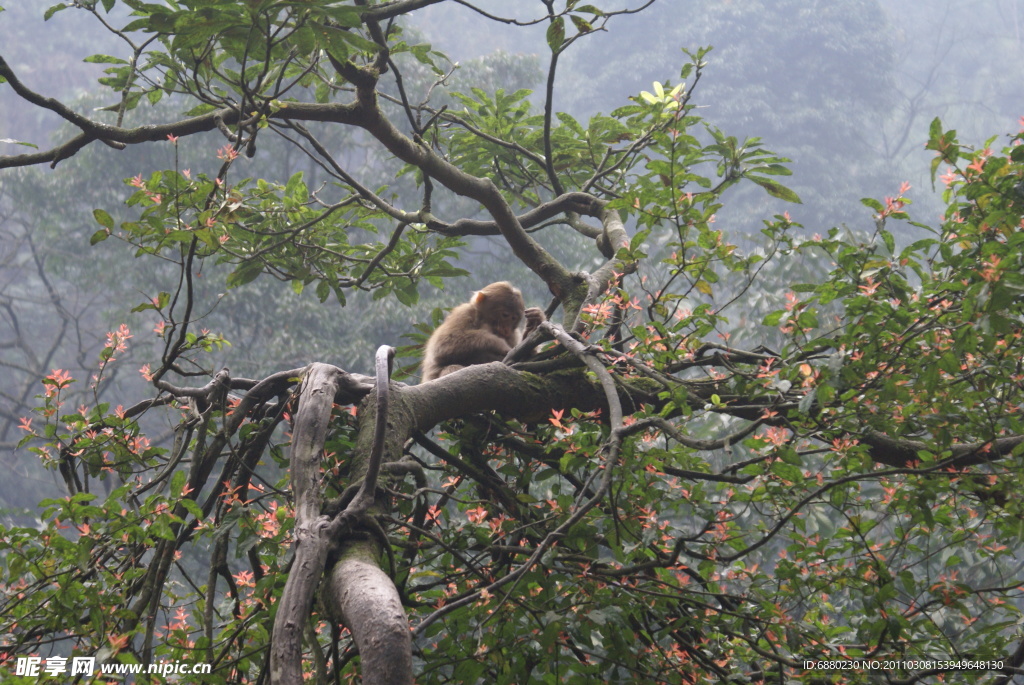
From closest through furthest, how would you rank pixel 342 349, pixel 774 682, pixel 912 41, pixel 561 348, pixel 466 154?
pixel 774 682 < pixel 561 348 < pixel 466 154 < pixel 342 349 < pixel 912 41

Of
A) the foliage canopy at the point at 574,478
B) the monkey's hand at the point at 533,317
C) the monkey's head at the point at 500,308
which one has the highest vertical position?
the monkey's head at the point at 500,308

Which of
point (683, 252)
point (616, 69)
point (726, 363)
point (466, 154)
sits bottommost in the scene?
point (726, 363)

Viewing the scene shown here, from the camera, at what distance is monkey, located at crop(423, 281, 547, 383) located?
353 centimetres

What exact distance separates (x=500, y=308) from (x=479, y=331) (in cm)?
42

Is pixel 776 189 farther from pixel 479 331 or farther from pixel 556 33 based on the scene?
pixel 479 331

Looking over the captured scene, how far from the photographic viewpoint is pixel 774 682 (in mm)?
1641

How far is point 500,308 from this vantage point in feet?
13.3

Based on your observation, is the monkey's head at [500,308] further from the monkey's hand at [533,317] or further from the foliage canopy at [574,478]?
the foliage canopy at [574,478]

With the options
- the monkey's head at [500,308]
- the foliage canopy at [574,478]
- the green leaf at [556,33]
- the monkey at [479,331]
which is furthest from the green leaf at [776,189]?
the monkey's head at [500,308]

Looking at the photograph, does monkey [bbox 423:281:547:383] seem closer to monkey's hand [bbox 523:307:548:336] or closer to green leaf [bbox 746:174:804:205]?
monkey's hand [bbox 523:307:548:336]

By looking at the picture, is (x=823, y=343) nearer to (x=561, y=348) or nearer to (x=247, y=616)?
(x=561, y=348)

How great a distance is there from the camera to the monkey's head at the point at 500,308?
401cm

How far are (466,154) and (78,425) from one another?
2129 mm

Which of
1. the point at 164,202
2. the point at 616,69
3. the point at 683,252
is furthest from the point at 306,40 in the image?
the point at 616,69
